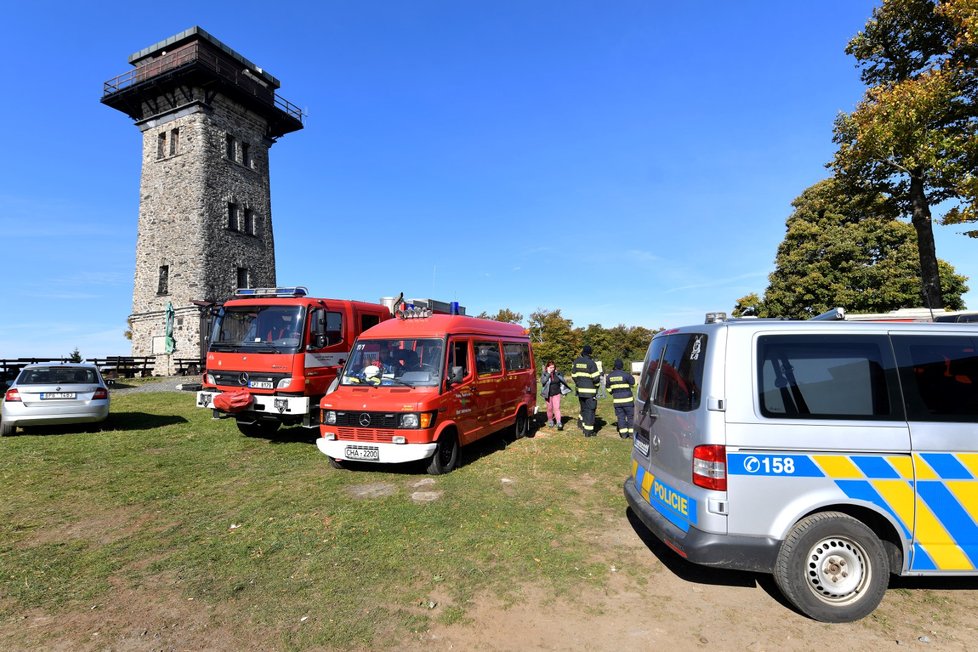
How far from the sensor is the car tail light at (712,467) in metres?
3.40

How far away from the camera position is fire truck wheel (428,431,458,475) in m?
7.10

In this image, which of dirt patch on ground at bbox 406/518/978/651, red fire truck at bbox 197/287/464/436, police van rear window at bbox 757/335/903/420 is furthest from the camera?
red fire truck at bbox 197/287/464/436

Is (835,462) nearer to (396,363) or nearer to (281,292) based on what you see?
(396,363)

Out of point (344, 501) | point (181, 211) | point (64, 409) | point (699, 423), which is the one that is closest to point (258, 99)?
point (181, 211)

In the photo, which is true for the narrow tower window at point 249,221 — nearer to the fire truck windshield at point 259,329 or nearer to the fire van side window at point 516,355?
the fire truck windshield at point 259,329

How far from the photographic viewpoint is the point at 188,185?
2830 cm

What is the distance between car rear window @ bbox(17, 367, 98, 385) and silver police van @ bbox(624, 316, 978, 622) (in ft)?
40.6

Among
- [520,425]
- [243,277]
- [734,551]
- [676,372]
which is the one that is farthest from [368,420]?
[243,277]

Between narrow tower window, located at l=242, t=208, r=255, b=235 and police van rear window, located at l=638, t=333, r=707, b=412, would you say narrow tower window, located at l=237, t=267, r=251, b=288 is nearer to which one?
narrow tower window, located at l=242, t=208, r=255, b=235

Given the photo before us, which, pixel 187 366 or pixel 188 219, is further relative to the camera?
pixel 188 219

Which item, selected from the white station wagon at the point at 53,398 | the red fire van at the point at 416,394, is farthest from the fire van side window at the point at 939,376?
the white station wagon at the point at 53,398

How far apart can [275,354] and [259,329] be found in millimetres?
834

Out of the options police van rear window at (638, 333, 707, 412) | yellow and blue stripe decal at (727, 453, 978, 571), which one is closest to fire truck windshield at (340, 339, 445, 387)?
police van rear window at (638, 333, 707, 412)

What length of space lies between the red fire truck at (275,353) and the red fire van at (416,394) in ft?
5.21
